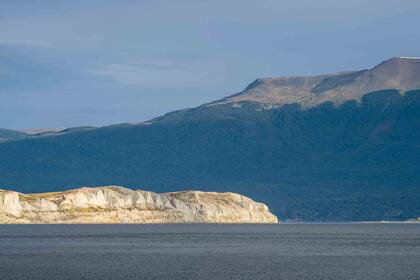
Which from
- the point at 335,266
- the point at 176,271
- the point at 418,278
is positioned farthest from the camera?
the point at 335,266

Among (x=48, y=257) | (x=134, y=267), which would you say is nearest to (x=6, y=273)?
(x=134, y=267)

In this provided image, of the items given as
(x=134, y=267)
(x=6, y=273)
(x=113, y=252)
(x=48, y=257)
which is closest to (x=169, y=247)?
(x=113, y=252)

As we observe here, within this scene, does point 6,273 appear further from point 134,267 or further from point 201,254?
point 201,254

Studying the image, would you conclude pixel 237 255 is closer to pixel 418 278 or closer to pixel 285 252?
pixel 285 252

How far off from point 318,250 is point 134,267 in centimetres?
4925

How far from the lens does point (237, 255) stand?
15488 cm

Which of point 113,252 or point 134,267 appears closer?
point 134,267

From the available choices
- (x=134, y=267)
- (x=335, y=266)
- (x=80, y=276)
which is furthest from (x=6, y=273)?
(x=335, y=266)

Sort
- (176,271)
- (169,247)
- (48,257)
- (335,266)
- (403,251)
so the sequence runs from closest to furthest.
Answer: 1. (176,271)
2. (335,266)
3. (48,257)
4. (403,251)
5. (169,247)

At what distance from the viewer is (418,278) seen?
115 metres

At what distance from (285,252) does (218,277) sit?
50061 millimetres

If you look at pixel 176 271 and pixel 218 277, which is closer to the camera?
pixel 218 277

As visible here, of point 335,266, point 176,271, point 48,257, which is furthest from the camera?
point 48,257

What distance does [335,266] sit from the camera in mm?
132125
